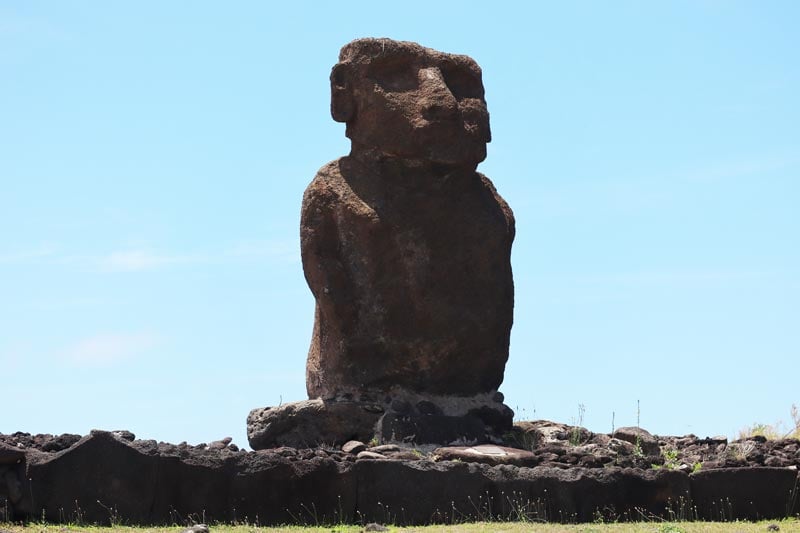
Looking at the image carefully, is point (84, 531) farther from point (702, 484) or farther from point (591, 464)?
point (702, 484)

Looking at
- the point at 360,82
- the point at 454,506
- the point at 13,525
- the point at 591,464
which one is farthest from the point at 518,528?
the point at 360,82

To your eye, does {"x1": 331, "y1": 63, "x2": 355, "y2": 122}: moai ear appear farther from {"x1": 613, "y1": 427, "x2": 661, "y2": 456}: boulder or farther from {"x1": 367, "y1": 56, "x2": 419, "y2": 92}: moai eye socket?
{"x1": 613, "y1": 427, "x2": 661, "y2": 456}: boulder

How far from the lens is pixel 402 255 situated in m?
15.1

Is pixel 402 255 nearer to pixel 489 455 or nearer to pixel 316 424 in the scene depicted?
pixel 316 424

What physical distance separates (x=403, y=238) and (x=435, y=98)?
158cm

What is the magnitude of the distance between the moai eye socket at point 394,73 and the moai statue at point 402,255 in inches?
0.5

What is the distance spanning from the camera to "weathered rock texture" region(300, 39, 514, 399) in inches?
594

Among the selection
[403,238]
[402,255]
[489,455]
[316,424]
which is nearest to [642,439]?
[489,455]

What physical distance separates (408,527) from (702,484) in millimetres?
3022

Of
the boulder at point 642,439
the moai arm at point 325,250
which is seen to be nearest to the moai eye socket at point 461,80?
the moai arm at point 325,250

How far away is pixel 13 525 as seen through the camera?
39.0 ft

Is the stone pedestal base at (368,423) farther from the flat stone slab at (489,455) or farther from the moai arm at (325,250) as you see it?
the moai arm at (325,250)

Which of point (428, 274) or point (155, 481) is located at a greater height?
point (428, 274)

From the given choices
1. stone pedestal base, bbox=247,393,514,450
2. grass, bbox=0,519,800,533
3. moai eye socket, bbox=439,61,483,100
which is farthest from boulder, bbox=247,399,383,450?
moai eye socket, bbox=439,61,483,100
